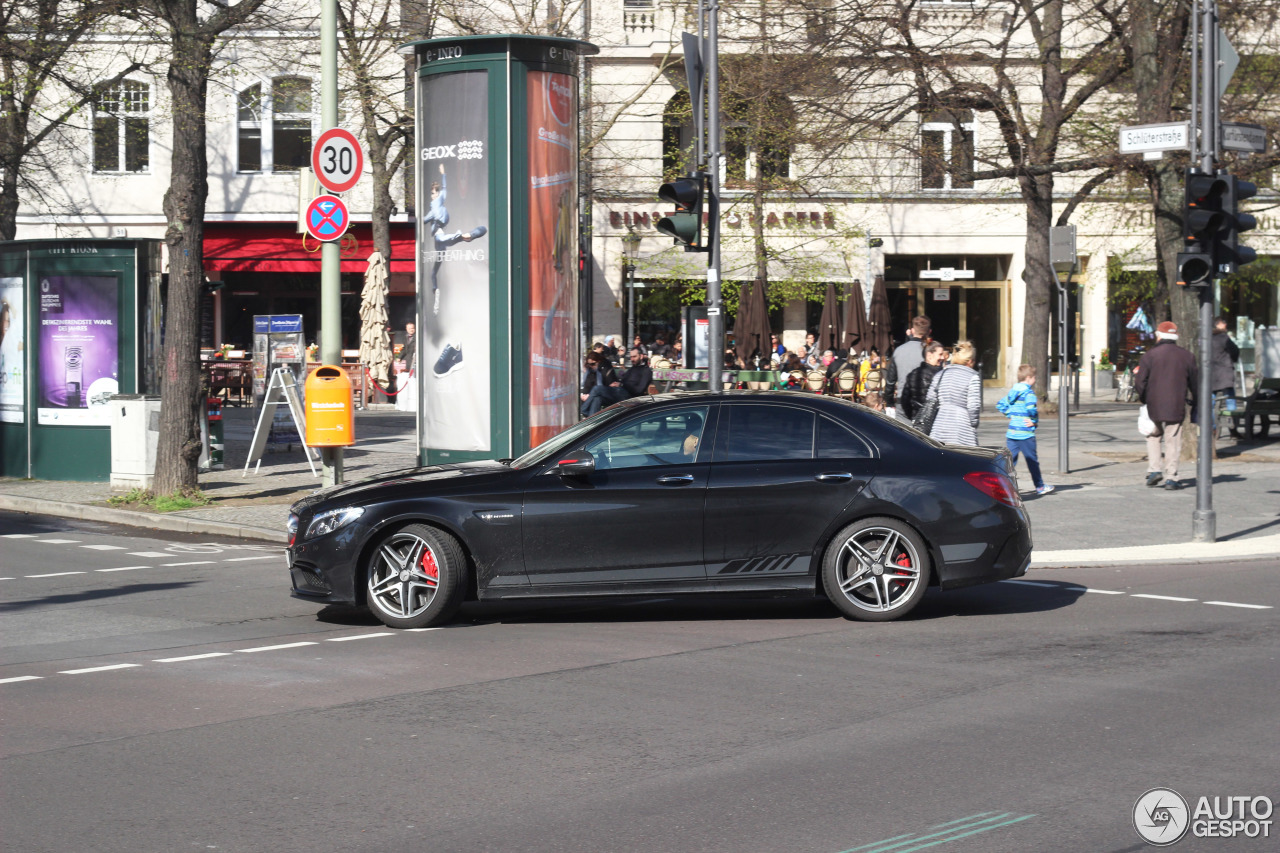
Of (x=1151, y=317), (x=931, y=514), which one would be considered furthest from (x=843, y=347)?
(x=931, y=514)

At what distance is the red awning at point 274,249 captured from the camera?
36656 mm

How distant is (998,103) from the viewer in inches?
818

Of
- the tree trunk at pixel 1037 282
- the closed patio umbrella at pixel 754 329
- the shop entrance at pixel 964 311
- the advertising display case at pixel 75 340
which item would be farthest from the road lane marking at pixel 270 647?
the shop entrance at pixel 964 311

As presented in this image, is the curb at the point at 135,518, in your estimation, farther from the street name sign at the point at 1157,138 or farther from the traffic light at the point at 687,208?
the street name sign at the point at 1157,138

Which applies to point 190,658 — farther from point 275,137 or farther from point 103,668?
point 275,137

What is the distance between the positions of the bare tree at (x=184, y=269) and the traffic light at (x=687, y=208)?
564 centimetres

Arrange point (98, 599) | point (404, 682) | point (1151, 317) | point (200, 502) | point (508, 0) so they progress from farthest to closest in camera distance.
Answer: point (1151, 317), point (508, 0), point (200, 502), point (98, 599), point (404, 682)

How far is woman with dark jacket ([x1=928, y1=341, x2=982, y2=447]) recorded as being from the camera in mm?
14258

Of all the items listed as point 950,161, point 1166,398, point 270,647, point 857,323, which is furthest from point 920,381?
point 857,323

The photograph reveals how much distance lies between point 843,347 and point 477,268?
2182 centimetres

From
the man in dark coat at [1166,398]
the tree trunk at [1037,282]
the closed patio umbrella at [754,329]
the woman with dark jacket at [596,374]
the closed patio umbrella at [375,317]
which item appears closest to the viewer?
the man in dark coat at [1166,398]

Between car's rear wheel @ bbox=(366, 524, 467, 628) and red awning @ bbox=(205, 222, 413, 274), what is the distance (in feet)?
90.7

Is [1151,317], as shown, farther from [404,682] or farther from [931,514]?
[404,682]

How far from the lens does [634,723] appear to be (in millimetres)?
6871
